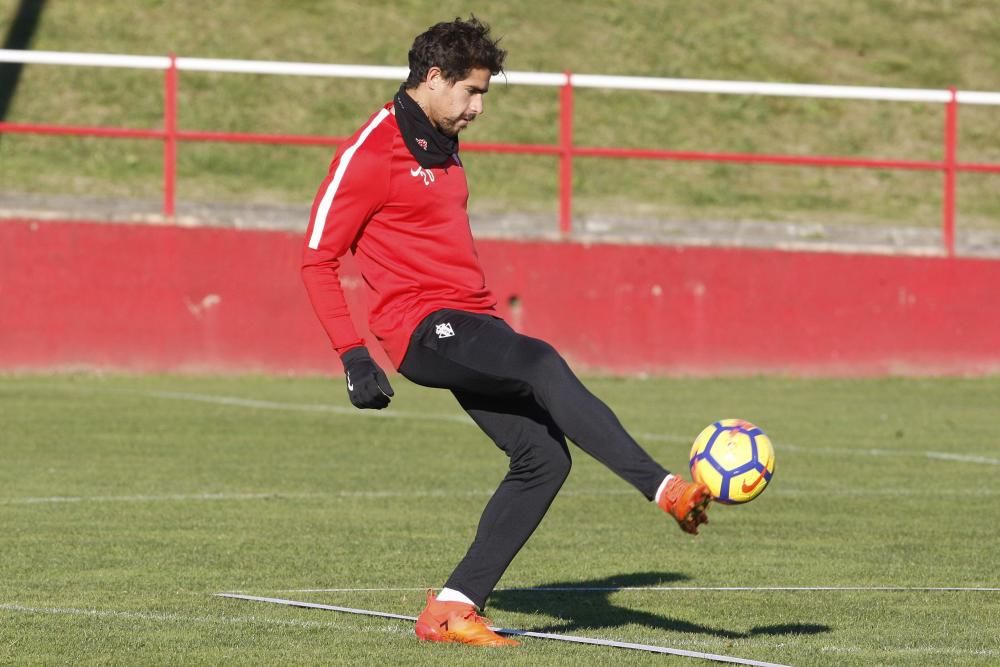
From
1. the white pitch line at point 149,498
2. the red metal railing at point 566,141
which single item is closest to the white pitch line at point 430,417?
the red metal railing at point 566,141

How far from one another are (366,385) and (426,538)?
3.20m

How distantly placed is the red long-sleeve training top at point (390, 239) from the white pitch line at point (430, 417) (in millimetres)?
7080

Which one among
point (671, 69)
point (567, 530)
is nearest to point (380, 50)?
point (671, 69)

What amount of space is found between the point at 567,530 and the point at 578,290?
29.6ft

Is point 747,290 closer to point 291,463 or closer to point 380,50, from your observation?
point 291,463

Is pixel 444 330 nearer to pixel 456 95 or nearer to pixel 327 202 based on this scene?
pixel 327 202

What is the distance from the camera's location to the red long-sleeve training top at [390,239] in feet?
21.4

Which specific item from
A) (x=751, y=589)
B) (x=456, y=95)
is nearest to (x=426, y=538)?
(x=751, y=589)

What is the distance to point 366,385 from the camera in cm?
627

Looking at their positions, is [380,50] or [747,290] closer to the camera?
[747,290]

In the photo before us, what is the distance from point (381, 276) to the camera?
6.65 meters

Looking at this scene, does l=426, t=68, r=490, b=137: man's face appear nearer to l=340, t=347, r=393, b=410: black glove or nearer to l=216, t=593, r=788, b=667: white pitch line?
l=340, t=347, r=393, b=410: black glove

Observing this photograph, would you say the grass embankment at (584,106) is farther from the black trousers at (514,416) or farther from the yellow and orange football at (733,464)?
the yellow and orange football at (733,464)

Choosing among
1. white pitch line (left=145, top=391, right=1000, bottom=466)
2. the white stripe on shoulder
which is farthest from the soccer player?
white pitch line (left=145, top=391, right=1000, bottom=466)
